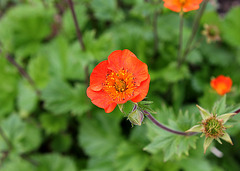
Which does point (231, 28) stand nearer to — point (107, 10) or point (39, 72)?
point (107, 10)

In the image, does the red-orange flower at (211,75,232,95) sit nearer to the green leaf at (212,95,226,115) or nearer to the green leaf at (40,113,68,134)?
the green leaf at (212,95,226,115)

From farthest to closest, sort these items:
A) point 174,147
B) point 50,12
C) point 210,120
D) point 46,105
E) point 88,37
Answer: point 50,12
point 46,105
point 88,37
point 174,147
point 210,120

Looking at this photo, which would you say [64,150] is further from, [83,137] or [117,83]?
[117,83]

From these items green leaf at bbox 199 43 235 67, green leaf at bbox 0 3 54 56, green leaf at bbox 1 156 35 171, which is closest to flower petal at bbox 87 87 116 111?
green leaf at bbox 1 156 35 171

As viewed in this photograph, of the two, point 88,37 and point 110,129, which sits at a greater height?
point 88,37

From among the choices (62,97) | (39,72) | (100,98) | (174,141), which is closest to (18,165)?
(62,97)

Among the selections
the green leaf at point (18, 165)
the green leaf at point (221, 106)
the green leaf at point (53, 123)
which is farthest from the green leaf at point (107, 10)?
the green leaf at point (18, 165)

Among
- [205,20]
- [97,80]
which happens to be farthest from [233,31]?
[97,80]
